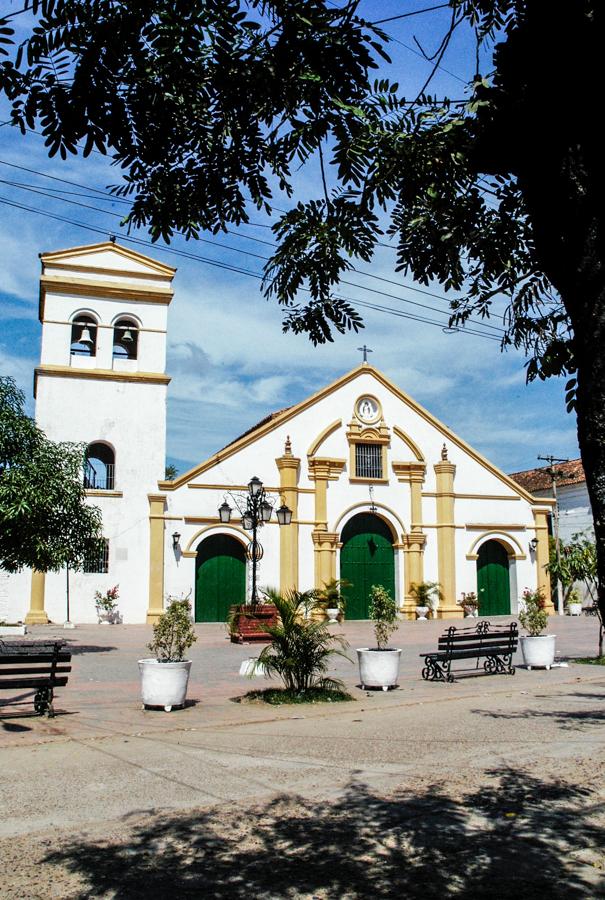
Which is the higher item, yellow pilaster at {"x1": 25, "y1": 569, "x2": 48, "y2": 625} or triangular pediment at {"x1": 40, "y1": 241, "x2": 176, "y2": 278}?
triangular pediment at {"x1": 40, "y1": 241, "x2": 176, "y2": 278}

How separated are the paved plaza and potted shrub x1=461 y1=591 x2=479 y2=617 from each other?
19.1 metres

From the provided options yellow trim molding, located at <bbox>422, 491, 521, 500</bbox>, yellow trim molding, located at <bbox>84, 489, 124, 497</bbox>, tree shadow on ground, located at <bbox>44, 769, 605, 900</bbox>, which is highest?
yellow trim molding, located at <bbox>422, 491, 521, 500</bbox>

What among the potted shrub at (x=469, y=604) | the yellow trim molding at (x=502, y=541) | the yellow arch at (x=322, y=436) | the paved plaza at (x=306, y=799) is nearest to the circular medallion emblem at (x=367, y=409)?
the yellow arch at (x=322, y=436)

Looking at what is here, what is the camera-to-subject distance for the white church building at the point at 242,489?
2644cm

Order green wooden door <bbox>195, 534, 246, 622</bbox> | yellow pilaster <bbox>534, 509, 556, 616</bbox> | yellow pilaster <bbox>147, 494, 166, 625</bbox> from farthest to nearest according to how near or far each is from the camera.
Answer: yellow pilaster <bbox>534, 509, 556, 616</bbox>
green wooden door <bbox>195, 534, 246, 622</bbox>
yellow pilaster <bbox>147, 494, 166, 625</bbox>

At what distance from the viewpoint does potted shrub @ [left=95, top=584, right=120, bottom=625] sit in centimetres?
2562

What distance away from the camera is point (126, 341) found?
27547 mm

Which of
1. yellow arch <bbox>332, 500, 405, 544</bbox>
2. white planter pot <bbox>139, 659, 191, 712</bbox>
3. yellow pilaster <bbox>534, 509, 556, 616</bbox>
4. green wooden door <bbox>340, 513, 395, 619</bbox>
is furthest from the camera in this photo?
yellow pilaster <bbox>534, 509, 556, 616</bbox>

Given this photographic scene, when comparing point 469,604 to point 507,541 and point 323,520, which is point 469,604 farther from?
point 323,520

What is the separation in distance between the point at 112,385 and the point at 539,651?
56.2 feet

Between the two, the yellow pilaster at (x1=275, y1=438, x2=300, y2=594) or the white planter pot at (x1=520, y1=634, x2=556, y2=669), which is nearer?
the white planter pot at (x1=520, y1=634, x2=556, y2=669)

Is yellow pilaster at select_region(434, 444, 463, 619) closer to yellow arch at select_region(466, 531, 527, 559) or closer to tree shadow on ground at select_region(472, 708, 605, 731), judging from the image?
yellow arch at select_region(466, 531, 527, 559)

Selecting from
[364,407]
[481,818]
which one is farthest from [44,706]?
[364,407]

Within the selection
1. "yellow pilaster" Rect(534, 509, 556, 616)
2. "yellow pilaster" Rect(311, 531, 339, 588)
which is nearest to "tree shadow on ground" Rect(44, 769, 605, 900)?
"yellow pilaster" Rect(311, 531, 339, 588)
